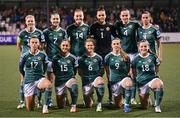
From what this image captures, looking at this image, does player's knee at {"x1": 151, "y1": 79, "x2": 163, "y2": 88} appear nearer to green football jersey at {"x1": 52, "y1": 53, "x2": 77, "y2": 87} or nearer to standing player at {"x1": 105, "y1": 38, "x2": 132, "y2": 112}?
standing player at {"x1": 105, "y1": 38, "x2": 132, "y2": 112}

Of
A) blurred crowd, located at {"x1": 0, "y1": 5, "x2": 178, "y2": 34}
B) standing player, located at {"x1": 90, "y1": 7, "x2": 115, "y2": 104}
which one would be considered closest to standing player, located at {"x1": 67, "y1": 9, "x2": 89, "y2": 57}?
standing player, located at {"x1": 90, "y1": 7, "x2": 115, "y2": 104}

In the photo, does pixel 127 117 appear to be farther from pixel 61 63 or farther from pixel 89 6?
pixel 89 6

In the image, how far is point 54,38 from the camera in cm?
752

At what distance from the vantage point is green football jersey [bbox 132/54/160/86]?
705cm

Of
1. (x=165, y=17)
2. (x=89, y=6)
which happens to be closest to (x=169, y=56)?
(x=165, y=17)

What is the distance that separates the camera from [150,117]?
21.4 ft

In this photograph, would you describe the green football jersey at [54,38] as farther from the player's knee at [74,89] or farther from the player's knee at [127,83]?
the player's knee at [127,83]

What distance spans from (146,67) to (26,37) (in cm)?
218

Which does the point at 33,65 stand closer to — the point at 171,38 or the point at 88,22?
the point at 171,38

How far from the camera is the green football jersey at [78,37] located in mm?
7652

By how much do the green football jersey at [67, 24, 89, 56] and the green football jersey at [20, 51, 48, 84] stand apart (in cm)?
74

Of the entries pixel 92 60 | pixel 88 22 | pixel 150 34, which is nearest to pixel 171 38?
pixel 88 22

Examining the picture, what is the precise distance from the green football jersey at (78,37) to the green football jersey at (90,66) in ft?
1.44

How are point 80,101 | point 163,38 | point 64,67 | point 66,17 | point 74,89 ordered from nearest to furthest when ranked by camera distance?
point 74,89 → point 64,67 → point 80,101 → point 163,38 → point 66,17
